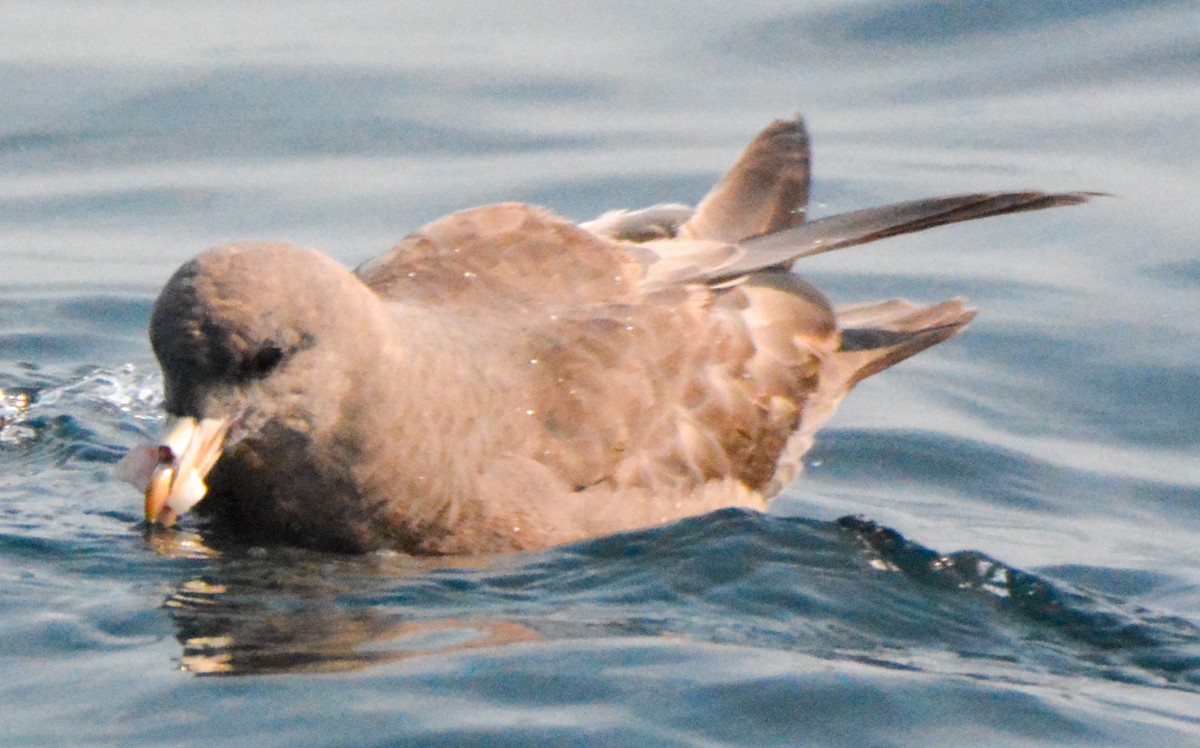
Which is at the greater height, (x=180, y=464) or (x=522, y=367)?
(x=522, y=367)

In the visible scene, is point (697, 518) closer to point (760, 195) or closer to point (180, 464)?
point (760, 195)

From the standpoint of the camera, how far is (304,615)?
505 centimetres

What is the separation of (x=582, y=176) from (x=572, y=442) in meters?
4.31

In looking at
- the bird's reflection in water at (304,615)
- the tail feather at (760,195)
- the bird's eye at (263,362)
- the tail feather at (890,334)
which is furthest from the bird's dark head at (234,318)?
the tail feather at (890,334)

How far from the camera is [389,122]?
1056 centimetres

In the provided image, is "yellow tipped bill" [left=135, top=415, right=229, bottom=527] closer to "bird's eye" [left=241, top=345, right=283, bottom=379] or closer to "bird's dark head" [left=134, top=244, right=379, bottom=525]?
"bird's dark head" [left=134, top=244, right=379, bottom=525]

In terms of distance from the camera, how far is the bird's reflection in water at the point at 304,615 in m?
4.75

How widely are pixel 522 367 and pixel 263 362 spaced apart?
2.91ft

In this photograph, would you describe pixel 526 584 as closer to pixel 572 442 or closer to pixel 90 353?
pixel 572 442

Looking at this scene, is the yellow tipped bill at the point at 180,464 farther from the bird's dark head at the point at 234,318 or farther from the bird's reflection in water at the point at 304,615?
the bird's reflection in water at the point at 304,615

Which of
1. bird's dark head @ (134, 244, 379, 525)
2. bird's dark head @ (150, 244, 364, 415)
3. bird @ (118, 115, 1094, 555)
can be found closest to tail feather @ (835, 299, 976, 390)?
bird @ (118, 115, 1094, 555)

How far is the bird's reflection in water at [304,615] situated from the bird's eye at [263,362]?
0.55 metres

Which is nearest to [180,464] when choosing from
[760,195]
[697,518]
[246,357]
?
[246,357]

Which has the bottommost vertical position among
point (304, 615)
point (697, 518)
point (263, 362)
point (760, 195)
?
point (304, 615)
